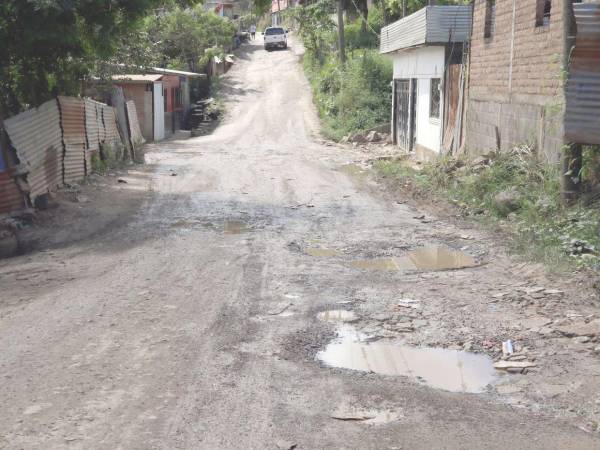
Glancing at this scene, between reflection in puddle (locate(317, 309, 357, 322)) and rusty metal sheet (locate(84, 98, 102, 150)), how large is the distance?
11.0 m

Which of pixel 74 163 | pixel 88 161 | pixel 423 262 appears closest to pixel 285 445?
pixel 423 262

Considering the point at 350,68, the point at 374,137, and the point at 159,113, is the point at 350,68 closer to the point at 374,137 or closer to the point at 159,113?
the point at 374,137

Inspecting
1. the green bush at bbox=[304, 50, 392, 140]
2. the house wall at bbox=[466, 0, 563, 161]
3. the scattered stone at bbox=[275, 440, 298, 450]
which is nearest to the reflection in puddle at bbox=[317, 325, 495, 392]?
the scattered stone at bbox=[275, 440, 298, 450]

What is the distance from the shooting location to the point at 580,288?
279 inches

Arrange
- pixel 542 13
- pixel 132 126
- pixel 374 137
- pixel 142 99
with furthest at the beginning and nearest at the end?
pixel 142 99
pixel 374 137
pixel 132 126
pixel 542 13

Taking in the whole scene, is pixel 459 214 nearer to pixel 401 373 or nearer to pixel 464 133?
pixel 464 133

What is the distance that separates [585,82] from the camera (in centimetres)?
892

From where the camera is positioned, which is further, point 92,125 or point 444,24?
point 444,24

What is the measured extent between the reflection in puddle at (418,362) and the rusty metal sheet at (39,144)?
7771 millimetres

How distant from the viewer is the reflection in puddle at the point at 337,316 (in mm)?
6518

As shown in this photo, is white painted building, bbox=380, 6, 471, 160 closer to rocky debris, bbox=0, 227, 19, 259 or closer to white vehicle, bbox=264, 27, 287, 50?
rocky debris, bbox=0, 227, 19, 259

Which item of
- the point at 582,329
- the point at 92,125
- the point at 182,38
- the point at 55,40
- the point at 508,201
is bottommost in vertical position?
the point at 582,329

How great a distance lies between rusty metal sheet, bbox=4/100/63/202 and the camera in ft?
37.9

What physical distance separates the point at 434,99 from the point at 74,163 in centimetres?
993
